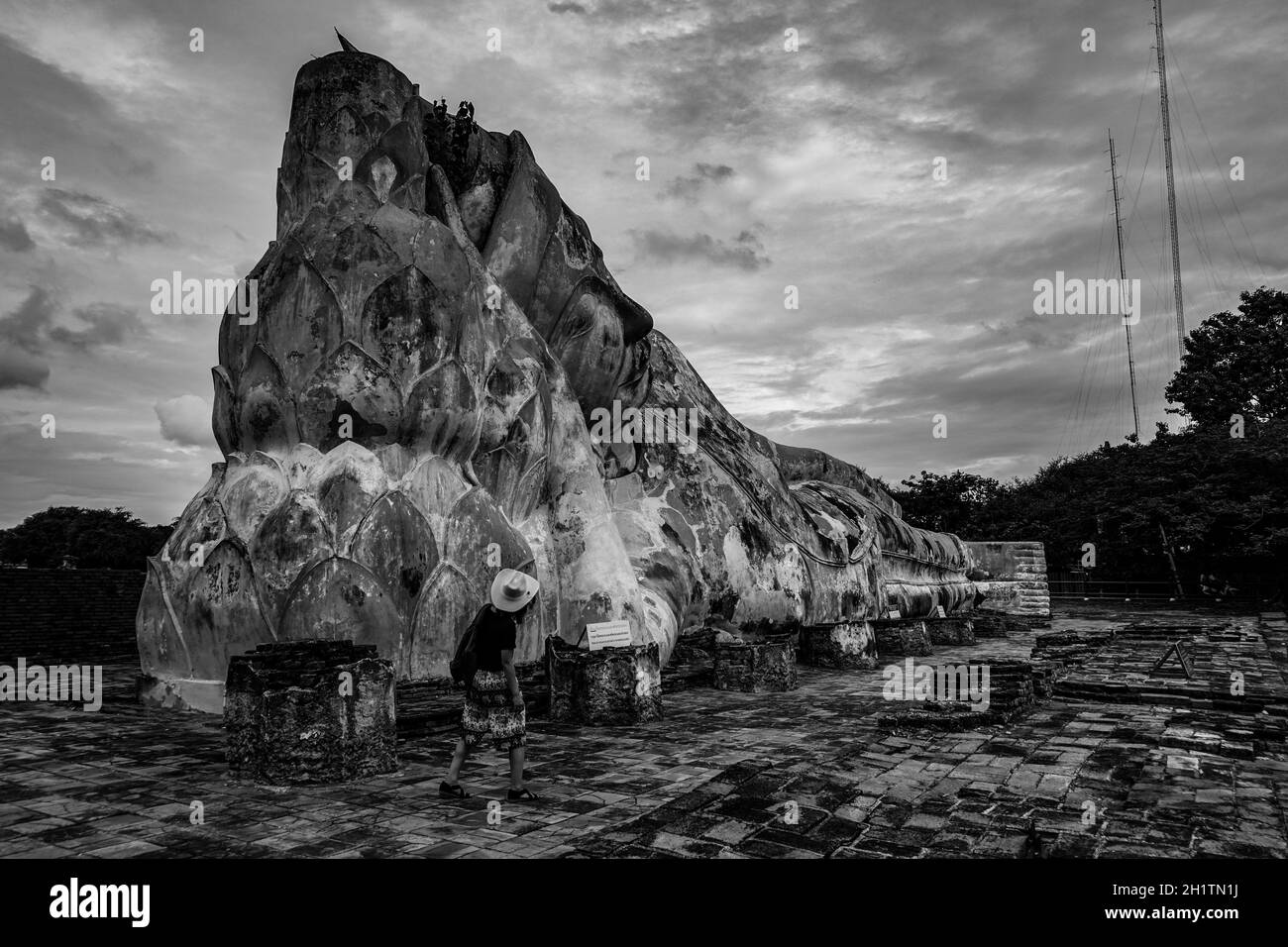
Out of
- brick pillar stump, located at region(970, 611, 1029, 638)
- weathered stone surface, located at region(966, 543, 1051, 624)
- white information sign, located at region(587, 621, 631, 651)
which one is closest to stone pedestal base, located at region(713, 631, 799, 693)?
white information sign, located at region(587, 621, 631, 651)

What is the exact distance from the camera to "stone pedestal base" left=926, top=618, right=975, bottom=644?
541 inches

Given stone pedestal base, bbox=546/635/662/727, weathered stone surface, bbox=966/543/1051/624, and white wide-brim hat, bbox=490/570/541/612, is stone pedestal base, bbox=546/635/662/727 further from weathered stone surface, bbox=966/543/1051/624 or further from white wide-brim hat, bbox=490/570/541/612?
weathered stone surface, bbox=966/543/1051/624

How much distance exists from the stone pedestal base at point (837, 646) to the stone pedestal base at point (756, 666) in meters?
1.80

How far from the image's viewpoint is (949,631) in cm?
1387

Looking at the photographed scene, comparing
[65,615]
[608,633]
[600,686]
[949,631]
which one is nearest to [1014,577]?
→ [949,631]

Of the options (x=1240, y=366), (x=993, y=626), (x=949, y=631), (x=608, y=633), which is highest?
(x=1240, y=366)

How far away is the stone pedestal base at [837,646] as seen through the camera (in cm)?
990

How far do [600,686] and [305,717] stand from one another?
7.43ft

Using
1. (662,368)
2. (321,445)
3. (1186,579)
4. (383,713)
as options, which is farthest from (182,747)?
(1186,579)

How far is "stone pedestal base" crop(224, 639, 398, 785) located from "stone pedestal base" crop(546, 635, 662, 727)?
67.8 inches

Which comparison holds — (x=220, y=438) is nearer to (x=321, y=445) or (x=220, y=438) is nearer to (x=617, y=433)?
(x=321, y=445)

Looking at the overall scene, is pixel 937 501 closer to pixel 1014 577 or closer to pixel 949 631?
pixel 1014 577

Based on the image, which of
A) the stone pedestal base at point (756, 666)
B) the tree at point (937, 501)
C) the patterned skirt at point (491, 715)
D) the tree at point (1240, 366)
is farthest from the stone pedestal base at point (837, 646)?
the tree at point (1240, 366)

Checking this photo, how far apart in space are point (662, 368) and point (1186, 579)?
2078cm
